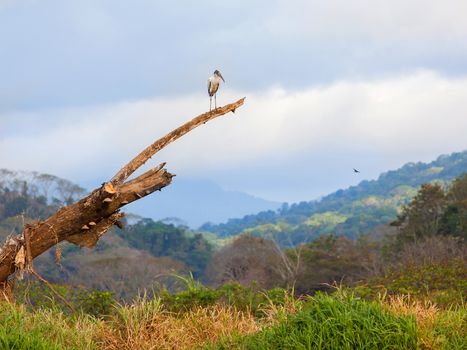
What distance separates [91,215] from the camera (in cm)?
867

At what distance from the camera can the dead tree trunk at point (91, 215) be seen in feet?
28.1

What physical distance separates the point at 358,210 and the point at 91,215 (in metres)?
138

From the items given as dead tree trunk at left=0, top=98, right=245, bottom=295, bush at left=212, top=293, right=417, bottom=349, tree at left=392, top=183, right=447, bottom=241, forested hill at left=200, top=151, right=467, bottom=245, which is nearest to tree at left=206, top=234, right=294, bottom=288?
tree at left=392, top=183, right=447, bottom=241

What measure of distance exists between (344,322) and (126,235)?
70.3 meters

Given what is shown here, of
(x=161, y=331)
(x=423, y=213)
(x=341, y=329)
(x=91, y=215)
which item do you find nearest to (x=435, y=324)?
(x=341, y=329)

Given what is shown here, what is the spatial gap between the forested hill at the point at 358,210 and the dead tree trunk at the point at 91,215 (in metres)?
88.2

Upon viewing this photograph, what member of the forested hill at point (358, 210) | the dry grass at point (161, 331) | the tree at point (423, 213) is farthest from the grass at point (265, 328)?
the forested hill at point (358, 210)

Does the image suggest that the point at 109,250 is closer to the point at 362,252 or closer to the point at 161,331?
the point at 362,252

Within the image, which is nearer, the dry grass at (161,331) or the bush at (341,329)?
the bush at (341,329)

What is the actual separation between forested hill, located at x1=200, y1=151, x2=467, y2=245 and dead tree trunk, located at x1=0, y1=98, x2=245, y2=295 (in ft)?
289

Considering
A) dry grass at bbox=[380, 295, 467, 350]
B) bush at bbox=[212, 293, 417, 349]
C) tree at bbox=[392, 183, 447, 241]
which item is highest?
bush at bbox=[212, 293, 417, 349]

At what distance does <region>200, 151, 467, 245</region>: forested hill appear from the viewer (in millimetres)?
114438

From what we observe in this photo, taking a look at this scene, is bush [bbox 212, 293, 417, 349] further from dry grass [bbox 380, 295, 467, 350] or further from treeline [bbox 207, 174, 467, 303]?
treeline [bbox 207, 174, 467, 303]

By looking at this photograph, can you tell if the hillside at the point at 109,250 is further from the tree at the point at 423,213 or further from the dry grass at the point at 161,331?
the dry grass at the point at 161,331
